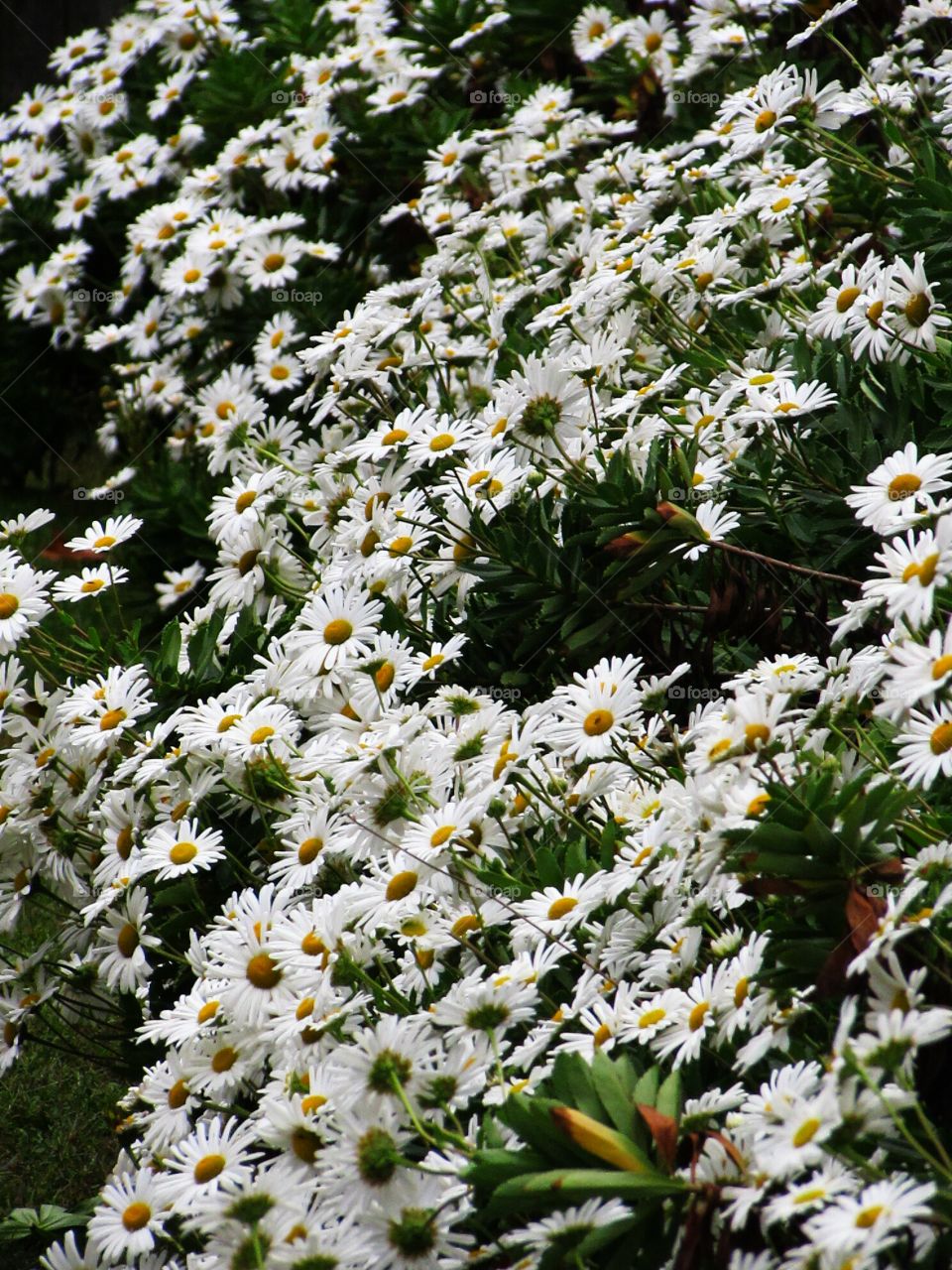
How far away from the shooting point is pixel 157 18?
594 cm

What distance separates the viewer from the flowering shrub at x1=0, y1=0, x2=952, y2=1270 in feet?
5.20

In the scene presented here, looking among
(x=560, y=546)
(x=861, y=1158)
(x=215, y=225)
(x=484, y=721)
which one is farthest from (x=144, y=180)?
(x=861, y=1158)

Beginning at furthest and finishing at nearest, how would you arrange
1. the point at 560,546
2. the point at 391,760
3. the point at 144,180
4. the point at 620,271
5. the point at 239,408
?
the point at 144,180, the point at 239,408, the point at 620,271, the point at 560,546, the point at 391,760

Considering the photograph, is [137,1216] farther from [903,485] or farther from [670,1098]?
[903,485]

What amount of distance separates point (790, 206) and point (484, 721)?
1.55 meters

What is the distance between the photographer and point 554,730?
216 cm

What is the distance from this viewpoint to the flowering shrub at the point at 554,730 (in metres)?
1.59

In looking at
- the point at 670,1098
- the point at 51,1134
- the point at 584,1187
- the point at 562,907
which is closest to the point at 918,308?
the point at 562,907

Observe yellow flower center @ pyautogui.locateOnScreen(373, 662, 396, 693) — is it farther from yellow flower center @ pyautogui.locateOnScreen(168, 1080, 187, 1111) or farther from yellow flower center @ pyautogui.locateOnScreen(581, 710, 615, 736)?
yellow flower center @ pyautogui.locateOnScreen(168, 1080, 187, 1111)

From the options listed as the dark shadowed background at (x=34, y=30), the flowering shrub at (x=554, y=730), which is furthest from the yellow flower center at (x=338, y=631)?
the dark shadowed background at (x=34, y=30)

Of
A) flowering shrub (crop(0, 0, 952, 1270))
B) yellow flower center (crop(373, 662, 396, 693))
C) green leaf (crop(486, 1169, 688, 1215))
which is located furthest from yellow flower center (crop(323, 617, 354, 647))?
green leaf (crop(486, 1169, 688, 1215))

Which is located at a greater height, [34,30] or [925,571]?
[34,30]

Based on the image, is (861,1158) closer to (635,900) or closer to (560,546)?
(635,900)

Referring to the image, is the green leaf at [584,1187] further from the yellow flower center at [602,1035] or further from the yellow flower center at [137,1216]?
the yellow flower center at [137,1216]
